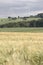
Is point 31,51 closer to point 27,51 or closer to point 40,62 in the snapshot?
point 27,51

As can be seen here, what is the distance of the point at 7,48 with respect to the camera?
11.1 meters

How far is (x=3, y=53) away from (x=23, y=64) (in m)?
0.97

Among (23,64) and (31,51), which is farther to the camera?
(31,51)

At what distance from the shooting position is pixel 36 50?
35.2ft

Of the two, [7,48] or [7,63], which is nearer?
[7,63]

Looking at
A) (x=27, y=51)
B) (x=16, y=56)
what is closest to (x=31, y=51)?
(x=27, y=51)

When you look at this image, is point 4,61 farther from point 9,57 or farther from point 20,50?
point 20,50

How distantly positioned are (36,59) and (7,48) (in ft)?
4.98

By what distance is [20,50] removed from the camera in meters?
10.7

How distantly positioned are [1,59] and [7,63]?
0.88 ft

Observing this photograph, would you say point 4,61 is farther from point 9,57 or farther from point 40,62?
point 40,62

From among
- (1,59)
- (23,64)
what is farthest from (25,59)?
(1,59)

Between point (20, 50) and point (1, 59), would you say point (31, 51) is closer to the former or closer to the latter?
point (20, 50)

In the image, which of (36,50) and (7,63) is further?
(36,50)
